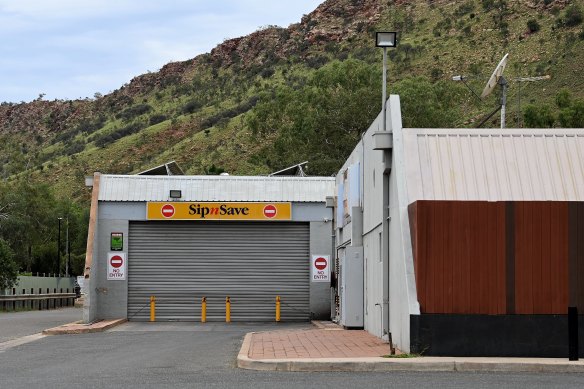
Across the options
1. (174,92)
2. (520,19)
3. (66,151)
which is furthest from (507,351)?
(174,92)

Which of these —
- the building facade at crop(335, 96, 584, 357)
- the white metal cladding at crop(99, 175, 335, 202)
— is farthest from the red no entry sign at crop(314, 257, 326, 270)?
the building facade at crop(335, 96, 584, 357)

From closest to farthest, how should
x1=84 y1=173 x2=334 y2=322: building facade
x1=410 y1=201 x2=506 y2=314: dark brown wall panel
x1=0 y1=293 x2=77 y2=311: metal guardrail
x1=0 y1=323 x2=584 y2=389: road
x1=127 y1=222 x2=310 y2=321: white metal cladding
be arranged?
1. x1=0 y1=323 x2=584 y2=389: road
2. x1=410 y1=201 x2=506 y2=314: dark brown wall panel
3. x1=84 y1=173 x2=334 y2=322: building facade
4. x1=127 y1=222 x2=310 y2=321: white metal cladding
5. x1=0 y1=293 x2=77 y2=311: metal guardrail

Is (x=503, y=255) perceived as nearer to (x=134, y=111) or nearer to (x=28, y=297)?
(x=28, y=297)

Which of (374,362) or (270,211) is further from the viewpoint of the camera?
(270,211)

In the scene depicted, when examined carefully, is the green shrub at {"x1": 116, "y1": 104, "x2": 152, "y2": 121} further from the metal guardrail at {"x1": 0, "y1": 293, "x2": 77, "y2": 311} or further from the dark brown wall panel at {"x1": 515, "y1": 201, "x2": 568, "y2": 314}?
the dark brown wall panel at {"x1": 515, "y1": 201, "x2": 568, "y2": 314}

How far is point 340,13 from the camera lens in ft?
456

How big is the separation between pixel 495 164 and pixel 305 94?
168 feet

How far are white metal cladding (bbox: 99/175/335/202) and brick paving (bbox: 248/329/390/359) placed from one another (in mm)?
11194

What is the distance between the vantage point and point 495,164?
2003cm

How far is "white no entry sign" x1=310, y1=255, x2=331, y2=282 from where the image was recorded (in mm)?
37062

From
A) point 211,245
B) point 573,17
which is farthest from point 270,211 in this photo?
point 573,17

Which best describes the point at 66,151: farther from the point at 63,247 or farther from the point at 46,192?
the point at 46,192

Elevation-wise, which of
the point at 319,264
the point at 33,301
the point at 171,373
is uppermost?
the point at 319,264

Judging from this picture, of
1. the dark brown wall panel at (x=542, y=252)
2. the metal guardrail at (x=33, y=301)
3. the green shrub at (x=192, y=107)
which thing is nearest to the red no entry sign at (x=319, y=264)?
the metal guardrail at (x=33, y=301)
